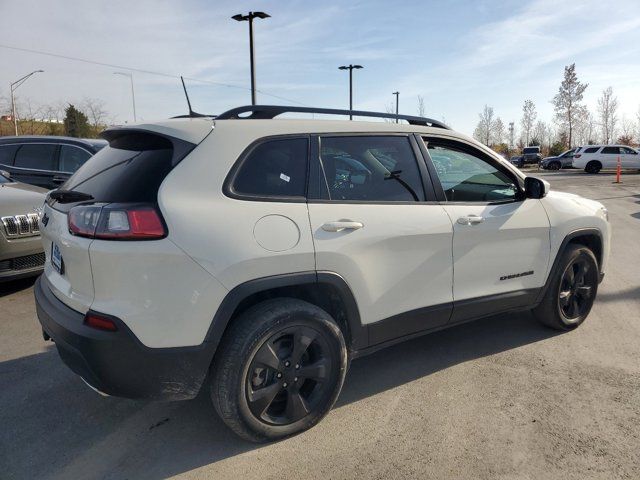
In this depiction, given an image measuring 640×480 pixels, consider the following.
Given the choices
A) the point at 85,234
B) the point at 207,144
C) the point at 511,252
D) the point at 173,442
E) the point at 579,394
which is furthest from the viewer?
the point at 511,252

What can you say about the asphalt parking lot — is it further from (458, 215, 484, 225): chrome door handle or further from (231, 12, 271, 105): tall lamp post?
(231, 12, 271, 105): tall lamp post

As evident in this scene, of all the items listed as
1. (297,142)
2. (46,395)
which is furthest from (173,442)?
(297,142)

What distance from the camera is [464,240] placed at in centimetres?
330

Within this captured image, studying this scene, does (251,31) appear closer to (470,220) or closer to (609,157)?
(470,220)

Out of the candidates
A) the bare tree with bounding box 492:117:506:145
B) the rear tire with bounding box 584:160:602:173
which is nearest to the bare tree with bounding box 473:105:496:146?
the bare tree with bounding box 492:117:506:145

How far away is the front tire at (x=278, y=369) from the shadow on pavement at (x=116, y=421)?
0.76ft

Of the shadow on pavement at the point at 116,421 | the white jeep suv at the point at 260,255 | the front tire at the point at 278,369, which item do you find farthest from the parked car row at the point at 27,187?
the front tire at the point at 278,369

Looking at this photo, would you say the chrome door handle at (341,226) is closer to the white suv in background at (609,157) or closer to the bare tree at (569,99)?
the white suv in background at (609,157)

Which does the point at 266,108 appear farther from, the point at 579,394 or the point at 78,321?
the point at 579,394

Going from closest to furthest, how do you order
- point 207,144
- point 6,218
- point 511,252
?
1. point 207,144
2. point 511,252
3. point 6,218

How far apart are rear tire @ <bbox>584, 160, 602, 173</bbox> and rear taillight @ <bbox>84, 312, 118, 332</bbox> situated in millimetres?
32569

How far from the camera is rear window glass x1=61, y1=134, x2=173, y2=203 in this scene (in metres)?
2.38

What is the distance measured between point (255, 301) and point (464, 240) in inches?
59.1

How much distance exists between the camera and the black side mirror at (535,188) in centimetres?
371
